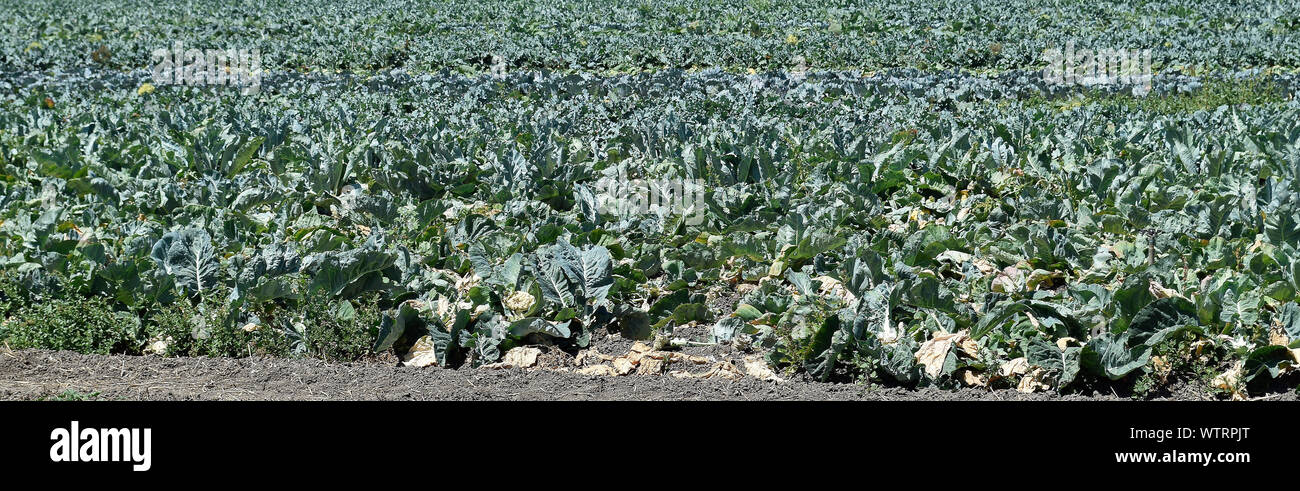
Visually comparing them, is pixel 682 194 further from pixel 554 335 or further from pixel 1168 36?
pixel 1168 36

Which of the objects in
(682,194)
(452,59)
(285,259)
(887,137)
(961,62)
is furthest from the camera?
(452,59)

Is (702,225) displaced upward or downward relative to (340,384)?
upward

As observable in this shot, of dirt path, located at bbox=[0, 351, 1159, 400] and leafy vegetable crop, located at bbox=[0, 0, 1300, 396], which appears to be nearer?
dirt path, located at bbox=[0, 351, 1159, 400]

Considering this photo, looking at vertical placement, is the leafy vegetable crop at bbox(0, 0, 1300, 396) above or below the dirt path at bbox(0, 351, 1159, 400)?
above

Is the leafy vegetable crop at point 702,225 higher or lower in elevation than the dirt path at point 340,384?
higher

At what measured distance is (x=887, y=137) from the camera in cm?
816

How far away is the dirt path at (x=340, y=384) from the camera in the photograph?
14.2 ft

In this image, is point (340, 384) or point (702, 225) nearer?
point (340, 384)

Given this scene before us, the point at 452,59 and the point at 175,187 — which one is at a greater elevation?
the point at 452,59

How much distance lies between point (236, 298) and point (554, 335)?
1.43 meters

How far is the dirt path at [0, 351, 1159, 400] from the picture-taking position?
4.33 metres

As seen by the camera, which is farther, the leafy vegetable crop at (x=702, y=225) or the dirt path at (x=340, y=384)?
the leafy vegetable crop at (x=702, y=225)

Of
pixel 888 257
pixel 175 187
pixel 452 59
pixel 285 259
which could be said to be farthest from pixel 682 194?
pixel 452 59

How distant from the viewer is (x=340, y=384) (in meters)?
4.53
